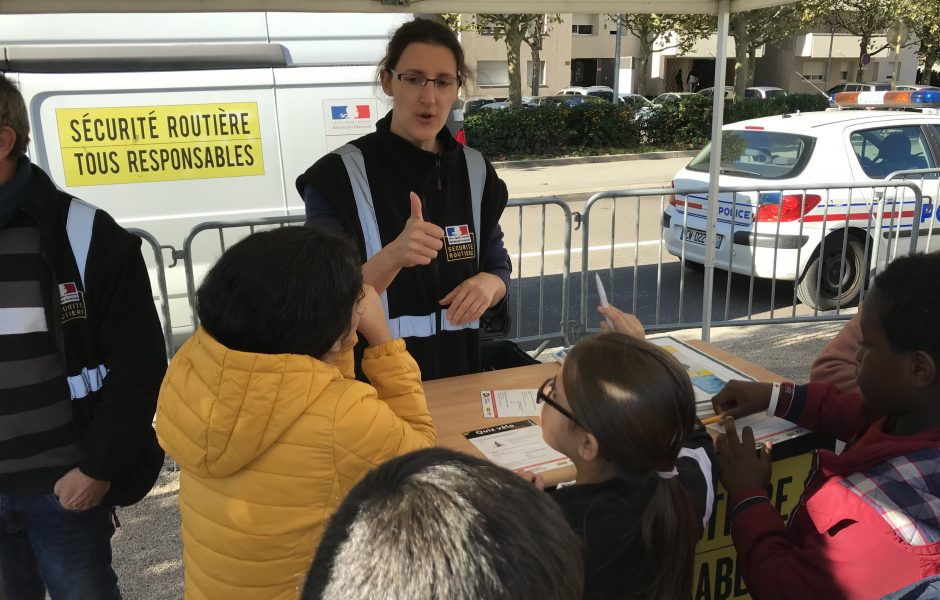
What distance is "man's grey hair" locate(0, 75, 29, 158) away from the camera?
176cm

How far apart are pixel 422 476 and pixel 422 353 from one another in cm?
164

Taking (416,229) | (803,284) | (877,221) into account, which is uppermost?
(416,229)

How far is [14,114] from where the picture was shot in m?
1.78

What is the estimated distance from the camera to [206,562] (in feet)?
4.92

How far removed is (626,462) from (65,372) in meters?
1.40

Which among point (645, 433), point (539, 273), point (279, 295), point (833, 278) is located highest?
point (279, 295)

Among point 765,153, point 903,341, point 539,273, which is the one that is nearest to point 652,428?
point 903,341

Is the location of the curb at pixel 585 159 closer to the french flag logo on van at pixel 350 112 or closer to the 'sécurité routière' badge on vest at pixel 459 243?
the french flag logo on van at pixel 350 112

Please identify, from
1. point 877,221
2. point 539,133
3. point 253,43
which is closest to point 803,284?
point 877,221

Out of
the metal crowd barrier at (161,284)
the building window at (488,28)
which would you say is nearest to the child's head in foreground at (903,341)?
the metal crowd barrier at (161,284)

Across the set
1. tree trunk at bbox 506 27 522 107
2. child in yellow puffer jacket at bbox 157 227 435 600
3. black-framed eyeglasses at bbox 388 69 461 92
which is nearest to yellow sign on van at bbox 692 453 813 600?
child in yellow puffer jacket at bbox 157 227 435 600

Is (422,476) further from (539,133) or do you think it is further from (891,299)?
(539,133)

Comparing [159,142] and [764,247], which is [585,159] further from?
[159,142]

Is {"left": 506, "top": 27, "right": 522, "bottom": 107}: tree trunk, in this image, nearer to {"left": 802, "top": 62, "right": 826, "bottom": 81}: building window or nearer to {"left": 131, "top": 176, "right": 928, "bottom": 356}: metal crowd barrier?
{"left": 131, "top": 176, "right": 928, "bottom": 356}: metal crowd barrier
